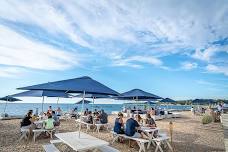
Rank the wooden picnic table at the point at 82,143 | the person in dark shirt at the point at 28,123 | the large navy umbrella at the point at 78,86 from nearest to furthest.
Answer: the wooden picnic table at the point at 82,143 < the large navy umbrella at the point at 78,86 < the person in dark shirt at the point at 28,123

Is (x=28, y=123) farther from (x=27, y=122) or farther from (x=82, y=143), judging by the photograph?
(x=82, y=143)

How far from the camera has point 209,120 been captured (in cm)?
1562

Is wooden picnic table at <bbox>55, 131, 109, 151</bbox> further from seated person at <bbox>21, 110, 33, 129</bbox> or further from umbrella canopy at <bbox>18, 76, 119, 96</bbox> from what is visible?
seated person at <bbox>21, 110, 33, 129</bbox>

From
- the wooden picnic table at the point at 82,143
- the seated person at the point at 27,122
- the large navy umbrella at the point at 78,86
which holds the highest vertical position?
the large navy umbrella at the point at 78,86

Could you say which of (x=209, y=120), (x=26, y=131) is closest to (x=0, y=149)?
(x=26, y=131)

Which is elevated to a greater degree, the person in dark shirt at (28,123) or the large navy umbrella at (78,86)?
the large navy umbrella at (78,86)

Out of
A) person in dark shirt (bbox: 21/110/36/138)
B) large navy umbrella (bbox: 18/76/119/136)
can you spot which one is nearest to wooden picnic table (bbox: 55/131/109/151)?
large navy umbrella (bbox: 18/76/119/136)

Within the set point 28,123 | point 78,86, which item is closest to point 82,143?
point 78,86

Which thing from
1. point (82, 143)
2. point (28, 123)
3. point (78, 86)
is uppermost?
point (78, 86)

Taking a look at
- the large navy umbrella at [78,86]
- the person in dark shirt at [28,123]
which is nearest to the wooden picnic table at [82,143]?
the large navy umbrella at [78,86]

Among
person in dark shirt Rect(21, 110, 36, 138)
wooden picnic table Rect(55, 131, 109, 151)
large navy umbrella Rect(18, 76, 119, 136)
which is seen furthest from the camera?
person in dark shirt Rect(21, 110, 36, 138)

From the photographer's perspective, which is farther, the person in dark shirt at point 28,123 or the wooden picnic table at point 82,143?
the person in dark shirt at point 28,123

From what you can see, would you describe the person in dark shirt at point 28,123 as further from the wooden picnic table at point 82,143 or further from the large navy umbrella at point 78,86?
the large navy umbrella at point 78,86

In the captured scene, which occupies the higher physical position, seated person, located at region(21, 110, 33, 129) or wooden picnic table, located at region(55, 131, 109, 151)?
seated person, located at region(21, 110, 33, 129)
